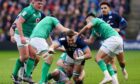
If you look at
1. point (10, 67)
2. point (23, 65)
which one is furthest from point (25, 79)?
point (10, 67)

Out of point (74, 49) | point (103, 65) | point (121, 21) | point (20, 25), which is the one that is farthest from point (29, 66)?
point (121, 21)

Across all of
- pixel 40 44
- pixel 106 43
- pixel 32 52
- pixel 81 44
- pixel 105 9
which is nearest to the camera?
pixel 81 44

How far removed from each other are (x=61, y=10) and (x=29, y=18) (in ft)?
54.0

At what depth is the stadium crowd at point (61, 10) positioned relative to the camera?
99.8ft

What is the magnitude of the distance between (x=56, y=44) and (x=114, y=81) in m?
1.75

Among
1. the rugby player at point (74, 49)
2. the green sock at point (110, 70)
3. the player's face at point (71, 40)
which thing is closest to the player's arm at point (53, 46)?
the rugby player at point (74, 49)

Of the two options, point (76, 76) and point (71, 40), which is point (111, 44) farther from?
point (71, 40)

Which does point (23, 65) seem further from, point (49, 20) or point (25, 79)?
point (49, 20)

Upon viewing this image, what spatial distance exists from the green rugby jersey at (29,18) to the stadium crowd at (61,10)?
49.2 ft

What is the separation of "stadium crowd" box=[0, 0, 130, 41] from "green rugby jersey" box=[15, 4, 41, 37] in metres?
15.0

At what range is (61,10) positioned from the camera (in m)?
31.4

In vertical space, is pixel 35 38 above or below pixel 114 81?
above

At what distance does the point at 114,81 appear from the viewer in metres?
14.4

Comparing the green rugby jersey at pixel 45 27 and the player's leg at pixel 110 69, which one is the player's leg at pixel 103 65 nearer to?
the player's leg at pixel 110 69
